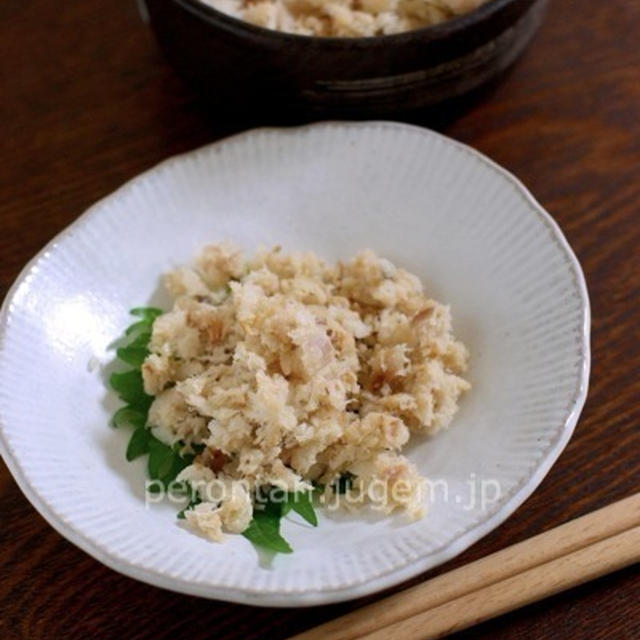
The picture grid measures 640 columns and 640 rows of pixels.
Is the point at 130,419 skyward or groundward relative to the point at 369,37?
groundward

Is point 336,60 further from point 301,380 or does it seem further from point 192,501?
point 192,501

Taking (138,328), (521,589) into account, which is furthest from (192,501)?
(521,589)

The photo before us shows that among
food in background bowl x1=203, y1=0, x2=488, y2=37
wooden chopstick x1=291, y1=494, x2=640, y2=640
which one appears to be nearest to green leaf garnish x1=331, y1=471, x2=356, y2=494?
wooden chopstick x1=291, y1=494, x2=640, y2=640

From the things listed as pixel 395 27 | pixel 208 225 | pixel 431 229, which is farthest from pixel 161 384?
pixel 395 27

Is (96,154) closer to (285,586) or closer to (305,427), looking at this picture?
(305,427)

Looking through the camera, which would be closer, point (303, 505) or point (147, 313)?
point (303, 505)

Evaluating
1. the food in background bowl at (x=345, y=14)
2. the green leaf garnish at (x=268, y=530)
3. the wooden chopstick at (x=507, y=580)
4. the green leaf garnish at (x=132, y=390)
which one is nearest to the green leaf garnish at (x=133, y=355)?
the green leaf garnish at (x=132, y=390)

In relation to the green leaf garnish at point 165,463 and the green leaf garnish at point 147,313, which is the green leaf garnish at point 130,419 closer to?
the green leaf garnish at point 165,463
